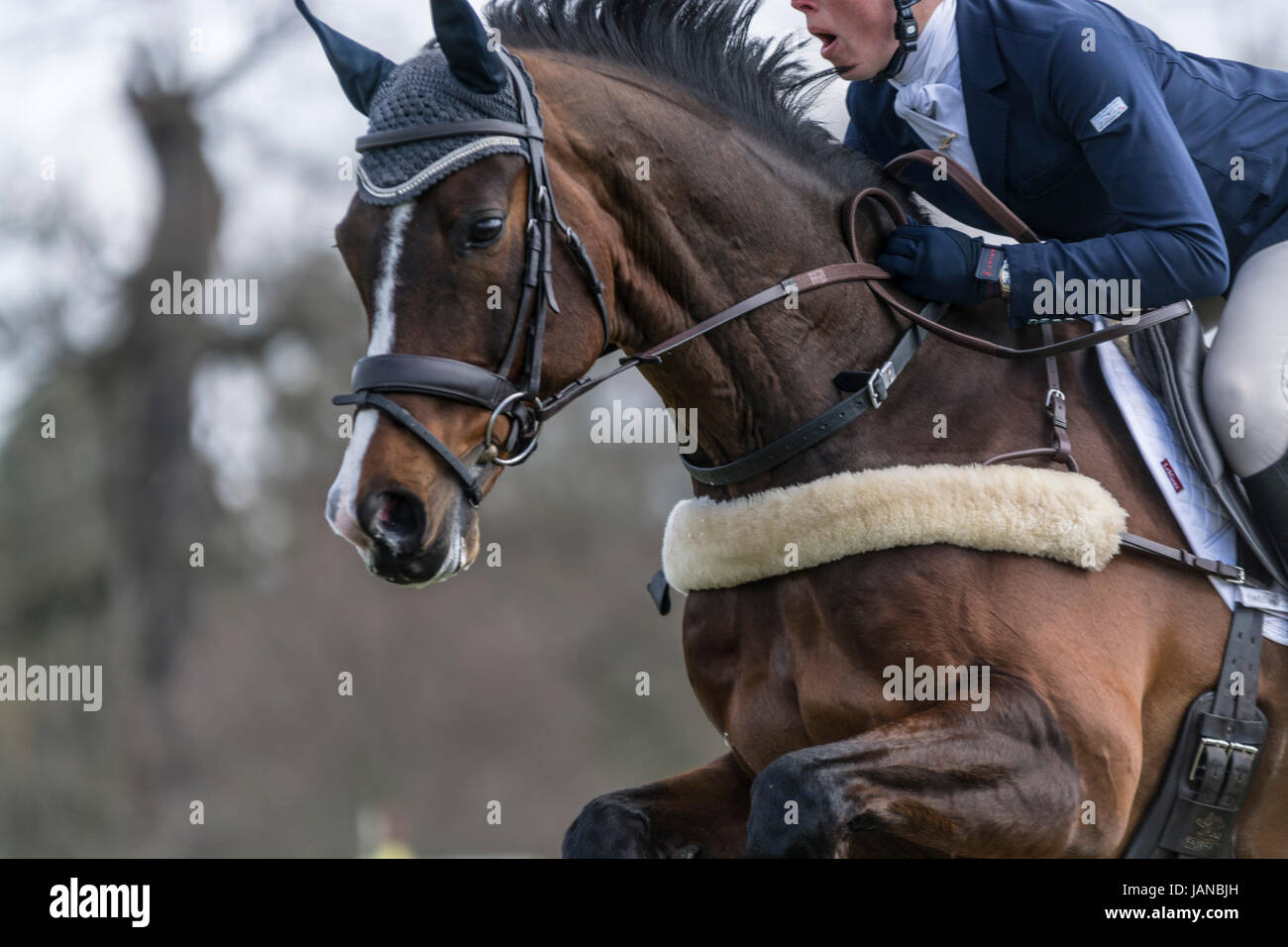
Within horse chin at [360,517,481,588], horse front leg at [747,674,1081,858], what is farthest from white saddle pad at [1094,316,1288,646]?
horse chin at [360,517,481,588]

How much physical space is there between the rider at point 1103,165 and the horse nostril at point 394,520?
139 centimetres

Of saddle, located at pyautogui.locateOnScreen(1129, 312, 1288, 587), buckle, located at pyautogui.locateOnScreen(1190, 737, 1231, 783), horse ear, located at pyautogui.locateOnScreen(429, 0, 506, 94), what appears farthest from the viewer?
saddle, located at pyautogui.locateOnScreen(1129, 312, 1288, 587)

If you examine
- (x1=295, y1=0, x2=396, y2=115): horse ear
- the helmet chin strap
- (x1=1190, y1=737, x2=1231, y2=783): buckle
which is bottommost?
(x1=1190, y1=737, x2=1231, y2=783): buckle

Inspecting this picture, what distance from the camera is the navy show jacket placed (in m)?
3.10

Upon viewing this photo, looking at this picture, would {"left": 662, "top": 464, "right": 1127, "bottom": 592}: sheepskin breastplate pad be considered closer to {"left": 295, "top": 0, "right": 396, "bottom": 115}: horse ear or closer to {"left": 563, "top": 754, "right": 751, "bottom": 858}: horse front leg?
{"left": 563, "top": 754, "right": 751, "bottom": 858}: horse front leg

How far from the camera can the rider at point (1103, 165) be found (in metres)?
3.10

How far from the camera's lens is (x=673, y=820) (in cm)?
346

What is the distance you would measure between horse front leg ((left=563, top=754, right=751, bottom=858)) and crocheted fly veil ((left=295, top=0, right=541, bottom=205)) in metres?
1.57

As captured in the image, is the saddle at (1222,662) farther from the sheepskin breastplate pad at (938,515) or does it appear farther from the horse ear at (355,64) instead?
the horse ear at (355,64)

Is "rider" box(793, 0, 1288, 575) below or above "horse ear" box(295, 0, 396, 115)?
below

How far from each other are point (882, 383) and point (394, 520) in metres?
1.22

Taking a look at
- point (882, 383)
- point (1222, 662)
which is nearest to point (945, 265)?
point (882, 383)

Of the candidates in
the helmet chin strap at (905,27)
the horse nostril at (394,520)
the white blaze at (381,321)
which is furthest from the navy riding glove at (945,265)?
the horse nostril at (394,520)
